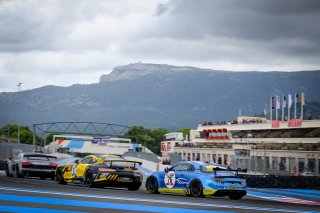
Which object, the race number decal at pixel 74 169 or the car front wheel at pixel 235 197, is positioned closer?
the car front wheel at pixel 235 197

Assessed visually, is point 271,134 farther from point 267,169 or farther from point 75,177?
point 75,177

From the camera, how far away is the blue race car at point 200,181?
55.4ft

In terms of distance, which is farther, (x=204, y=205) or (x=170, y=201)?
(x=170, y=201)

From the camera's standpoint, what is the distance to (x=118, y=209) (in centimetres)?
1227

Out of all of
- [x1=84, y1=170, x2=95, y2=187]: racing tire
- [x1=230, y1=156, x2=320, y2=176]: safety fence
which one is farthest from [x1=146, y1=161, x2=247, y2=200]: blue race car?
[x1=230, y1=156, x2=320, y2=176]: safety fence

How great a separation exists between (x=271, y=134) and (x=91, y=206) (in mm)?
86253

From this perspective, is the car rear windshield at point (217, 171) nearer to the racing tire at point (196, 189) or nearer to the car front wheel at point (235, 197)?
the racing tire at point (196, 189)

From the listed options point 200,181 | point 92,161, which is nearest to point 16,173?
point 92,161

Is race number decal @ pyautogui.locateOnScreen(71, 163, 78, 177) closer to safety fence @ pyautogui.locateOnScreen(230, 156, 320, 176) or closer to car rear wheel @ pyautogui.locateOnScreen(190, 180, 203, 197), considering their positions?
car rear wheel @ pyautogui.locateOnScreen(190, 180, 203, 197)

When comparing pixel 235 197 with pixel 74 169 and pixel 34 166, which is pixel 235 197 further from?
pixel 34 166

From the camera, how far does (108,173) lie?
63.3ft

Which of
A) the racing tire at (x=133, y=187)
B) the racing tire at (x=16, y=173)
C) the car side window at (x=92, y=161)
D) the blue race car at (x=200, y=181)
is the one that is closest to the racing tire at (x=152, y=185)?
the blue race car at (x=200, y=181)

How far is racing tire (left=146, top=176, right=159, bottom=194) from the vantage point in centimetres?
1867

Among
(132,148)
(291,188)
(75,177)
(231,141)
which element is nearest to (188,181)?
(75,177)
